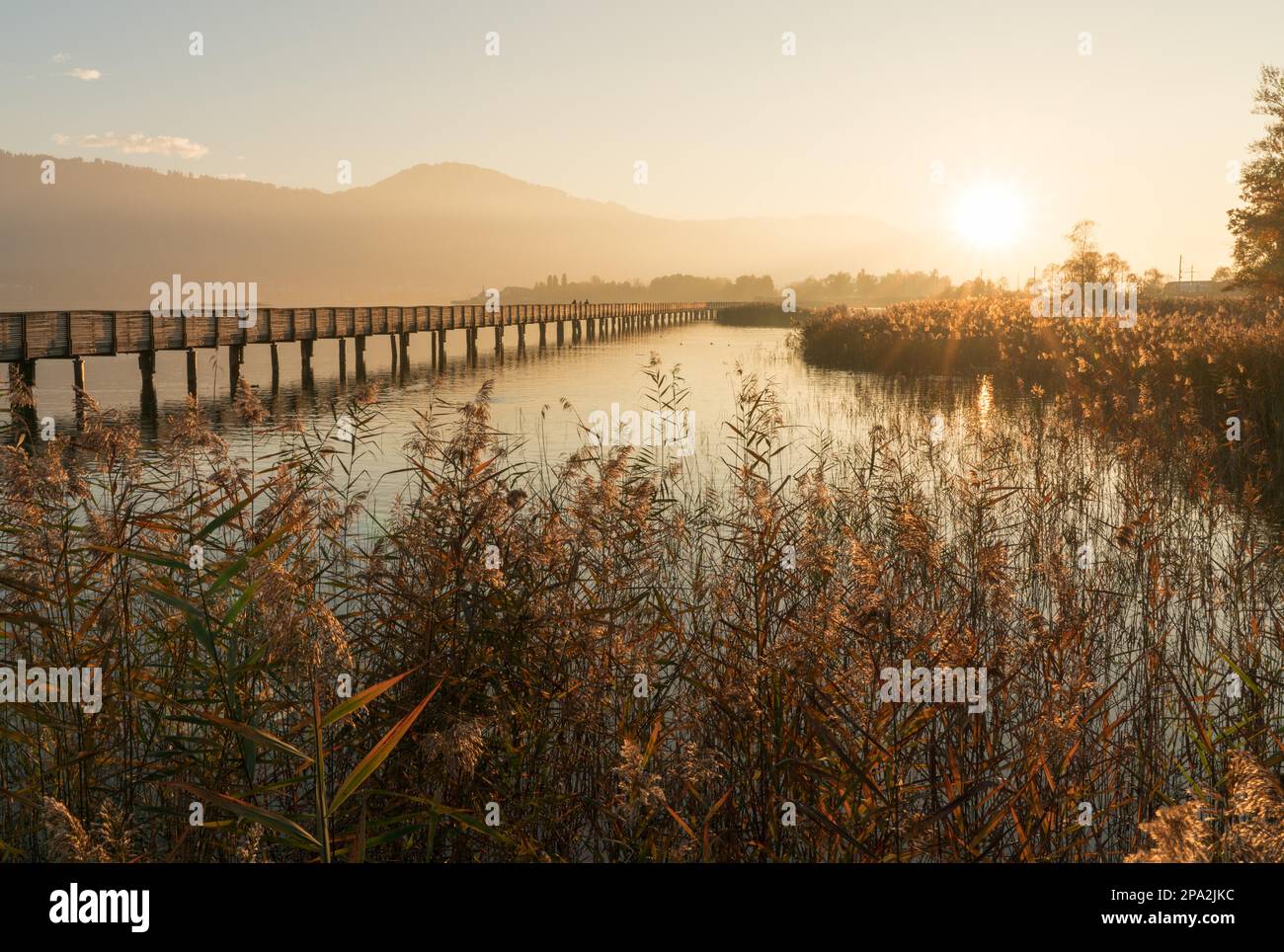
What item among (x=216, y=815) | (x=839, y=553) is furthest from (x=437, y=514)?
(x=839, y=553)

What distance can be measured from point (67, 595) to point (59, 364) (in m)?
67.6

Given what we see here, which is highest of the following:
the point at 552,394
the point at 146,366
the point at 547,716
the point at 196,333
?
the point at 196,333

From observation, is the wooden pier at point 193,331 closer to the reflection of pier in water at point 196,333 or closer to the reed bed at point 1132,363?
the reflection of pier in water at point 196,333

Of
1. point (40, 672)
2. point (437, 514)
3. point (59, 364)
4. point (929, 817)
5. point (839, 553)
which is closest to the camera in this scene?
point (929, 817)

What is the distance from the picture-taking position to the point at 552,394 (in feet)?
100

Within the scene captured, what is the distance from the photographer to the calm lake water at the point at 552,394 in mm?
17969

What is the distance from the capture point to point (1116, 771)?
468 centimetres

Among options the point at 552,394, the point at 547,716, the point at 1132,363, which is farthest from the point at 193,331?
the point at 547,716

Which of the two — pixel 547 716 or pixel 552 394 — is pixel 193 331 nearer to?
pixel 552 394

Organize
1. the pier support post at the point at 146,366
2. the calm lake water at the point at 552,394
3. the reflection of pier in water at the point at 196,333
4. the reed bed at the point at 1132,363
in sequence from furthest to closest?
the pier support post at the point at 146,366 < the reflection of pier in water at the point at 196,333 < the calm lake water at the point at 552,394 < the reed bed at the point at 1132,363

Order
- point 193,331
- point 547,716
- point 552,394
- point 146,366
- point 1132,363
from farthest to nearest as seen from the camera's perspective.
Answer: point 193,331
point 552,394
point 146,366
point 1132,363
point 547,716

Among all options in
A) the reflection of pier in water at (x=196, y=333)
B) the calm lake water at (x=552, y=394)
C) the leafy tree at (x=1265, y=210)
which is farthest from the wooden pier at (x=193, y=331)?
the leafy tree at (x=1265, y=210)

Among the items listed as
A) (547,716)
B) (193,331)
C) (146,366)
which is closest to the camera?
(547,716)
